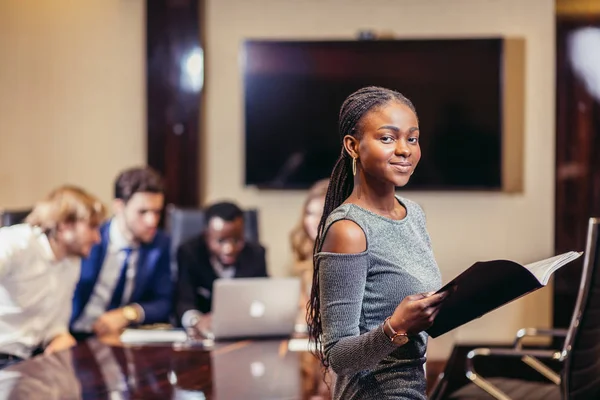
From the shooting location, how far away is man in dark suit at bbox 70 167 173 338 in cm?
425

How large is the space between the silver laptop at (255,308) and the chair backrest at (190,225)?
44.4 inches

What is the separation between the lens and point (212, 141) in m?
6.16

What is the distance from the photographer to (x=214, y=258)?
4438 millimetres

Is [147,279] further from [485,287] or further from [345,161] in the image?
[485,287]

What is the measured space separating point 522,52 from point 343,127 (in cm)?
459

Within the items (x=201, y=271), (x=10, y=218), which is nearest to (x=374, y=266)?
(x=10, y=218)

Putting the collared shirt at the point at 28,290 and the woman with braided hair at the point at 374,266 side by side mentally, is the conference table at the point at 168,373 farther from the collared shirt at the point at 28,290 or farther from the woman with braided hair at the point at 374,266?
the woman with braided hair at the point at 374,266

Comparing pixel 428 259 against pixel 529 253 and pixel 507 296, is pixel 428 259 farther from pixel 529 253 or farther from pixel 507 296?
pixel 529 253

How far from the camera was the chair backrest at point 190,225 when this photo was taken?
4.72m

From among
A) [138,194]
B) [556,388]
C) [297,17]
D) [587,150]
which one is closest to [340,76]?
[297,17]

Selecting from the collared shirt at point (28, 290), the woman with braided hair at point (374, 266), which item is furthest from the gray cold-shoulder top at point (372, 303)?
the collared shirt at point (28, 290)

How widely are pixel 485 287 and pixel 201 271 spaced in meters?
3.05

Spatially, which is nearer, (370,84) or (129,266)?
(129,266)

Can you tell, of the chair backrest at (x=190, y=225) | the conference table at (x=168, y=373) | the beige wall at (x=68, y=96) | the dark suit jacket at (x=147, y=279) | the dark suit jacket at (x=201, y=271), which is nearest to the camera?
the conference table at (x=168, y=373)
